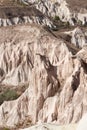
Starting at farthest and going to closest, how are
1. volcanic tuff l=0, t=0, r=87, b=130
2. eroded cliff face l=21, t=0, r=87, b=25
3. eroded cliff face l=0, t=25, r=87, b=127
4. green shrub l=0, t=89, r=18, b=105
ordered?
eroded cliff face l=21, t=0, r=87, b=25, green shrub l=0, t=89, r=18, b=105, volcanic tuff l=0, t=0, r=87, b=130, eroded cliff face l=0, t=25, r=87, b=127

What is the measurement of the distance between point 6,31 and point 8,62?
4.73 m

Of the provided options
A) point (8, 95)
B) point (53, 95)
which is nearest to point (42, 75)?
point (53, 95)

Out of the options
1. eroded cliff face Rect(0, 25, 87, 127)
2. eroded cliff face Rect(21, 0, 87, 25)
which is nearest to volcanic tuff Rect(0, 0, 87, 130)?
eroded cliff face Rect(0, 25, 87, 127)

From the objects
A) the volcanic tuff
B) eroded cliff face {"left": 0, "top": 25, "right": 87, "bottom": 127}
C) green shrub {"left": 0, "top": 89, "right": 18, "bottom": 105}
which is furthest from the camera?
green shrub {"left": 0, "top": 89, "right": 18, "bottom": 105}

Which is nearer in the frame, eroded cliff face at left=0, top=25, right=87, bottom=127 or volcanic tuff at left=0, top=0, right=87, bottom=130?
eroded cliff face at left=0, top=25, right=87, bottom=127

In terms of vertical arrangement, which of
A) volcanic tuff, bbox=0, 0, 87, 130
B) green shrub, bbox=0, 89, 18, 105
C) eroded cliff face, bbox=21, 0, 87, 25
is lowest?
eroded cliff face, bbox=21, 0, 87, 25

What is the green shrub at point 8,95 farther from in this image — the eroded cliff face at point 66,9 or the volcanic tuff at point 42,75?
the eroded cliff face at point 66,9

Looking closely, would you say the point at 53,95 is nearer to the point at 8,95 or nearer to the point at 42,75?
the point at 42,75

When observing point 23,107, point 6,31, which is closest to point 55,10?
point 6,31

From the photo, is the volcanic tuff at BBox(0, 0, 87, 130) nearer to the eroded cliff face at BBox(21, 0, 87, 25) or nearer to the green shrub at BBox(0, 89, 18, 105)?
the green shrub at BBox(0, 89, 18, 105)

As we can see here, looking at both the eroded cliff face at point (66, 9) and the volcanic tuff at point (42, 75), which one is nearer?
the volcanic tuff at point (42, 75)

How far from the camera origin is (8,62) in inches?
2450

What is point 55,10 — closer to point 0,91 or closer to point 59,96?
point 0,91

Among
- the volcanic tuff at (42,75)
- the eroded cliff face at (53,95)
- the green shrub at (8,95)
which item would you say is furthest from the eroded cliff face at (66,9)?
the eroded cliff face at (53,95)
